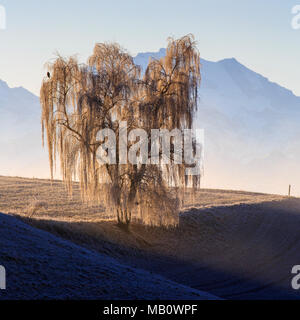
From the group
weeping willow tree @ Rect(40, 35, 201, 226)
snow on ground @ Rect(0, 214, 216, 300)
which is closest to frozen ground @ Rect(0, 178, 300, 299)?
snow on ground @ Rect(0, 214, 216, 300)

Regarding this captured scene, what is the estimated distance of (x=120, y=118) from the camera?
62.9ft

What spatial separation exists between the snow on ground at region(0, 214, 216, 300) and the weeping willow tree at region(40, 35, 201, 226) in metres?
7.73

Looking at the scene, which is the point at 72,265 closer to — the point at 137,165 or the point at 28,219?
the point at 28,219

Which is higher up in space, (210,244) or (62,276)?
(62,276)

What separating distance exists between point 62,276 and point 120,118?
10869 mm

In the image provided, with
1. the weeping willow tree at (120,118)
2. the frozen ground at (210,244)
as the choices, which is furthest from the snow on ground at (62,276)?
the weeping willow tree at (120,118)

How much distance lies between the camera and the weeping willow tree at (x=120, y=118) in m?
18.9

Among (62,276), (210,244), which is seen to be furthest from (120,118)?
(62,276)

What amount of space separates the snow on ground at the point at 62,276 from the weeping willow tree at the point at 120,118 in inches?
305

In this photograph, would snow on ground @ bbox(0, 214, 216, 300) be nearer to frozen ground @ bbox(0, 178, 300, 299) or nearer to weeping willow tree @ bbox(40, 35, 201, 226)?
frozen ground @ bbox(0, 178, 300, 299)

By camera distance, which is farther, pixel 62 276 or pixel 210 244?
pixel 210 244

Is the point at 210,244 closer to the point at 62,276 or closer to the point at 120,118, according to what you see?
the point at 120,118

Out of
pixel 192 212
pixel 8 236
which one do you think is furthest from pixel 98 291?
pixel 192 212

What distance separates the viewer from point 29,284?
8.56 metres
